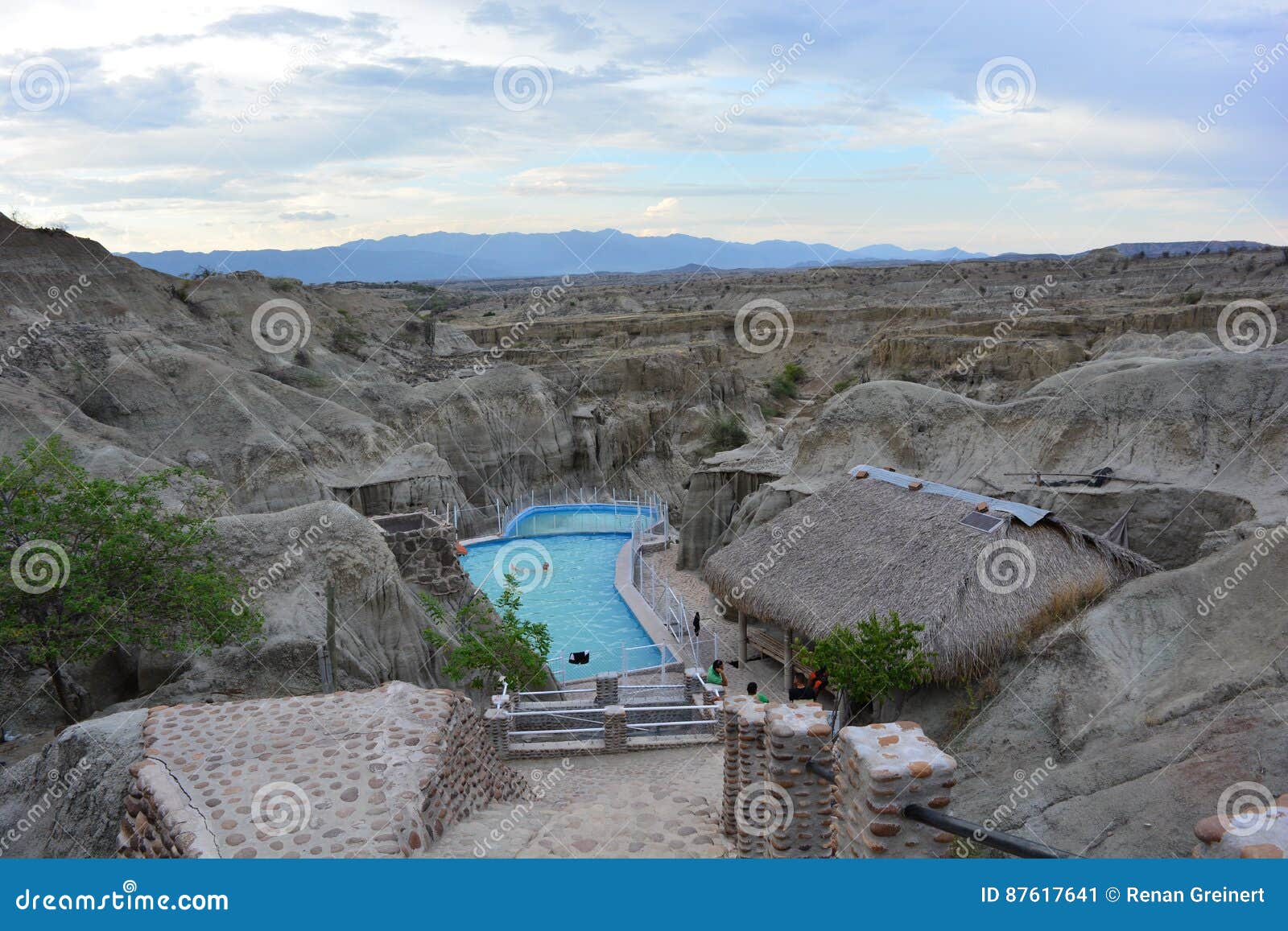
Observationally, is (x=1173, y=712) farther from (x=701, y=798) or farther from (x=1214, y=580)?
(x=701, y=798)

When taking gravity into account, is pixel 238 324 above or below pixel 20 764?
above

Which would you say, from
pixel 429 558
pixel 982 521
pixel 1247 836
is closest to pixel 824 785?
pixel 1247 836

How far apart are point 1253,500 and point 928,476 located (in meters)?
9.03

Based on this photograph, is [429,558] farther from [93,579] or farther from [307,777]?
[307,777]

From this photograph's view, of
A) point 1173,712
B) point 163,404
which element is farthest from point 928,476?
point 163,404

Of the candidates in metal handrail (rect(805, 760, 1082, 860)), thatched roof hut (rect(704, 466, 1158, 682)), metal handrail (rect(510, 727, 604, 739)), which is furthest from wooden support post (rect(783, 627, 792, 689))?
metal handrail (rect(805, 760, 1082, 860))

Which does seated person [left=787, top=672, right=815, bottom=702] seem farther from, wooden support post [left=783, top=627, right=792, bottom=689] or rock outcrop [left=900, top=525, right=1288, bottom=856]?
rock outcrop [left=900, top=525, right=1288, bottom=856]

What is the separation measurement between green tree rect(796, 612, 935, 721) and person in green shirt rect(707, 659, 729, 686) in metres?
4.62

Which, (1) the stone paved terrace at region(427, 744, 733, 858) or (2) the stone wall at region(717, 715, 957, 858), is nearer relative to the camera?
(2) the stone wall at region(717, 715, 957, 858)

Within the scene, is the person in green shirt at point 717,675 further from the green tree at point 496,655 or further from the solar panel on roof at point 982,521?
the solar panel on roof at point 982,521

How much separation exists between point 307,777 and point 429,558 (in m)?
12.6

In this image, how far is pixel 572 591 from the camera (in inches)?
1143

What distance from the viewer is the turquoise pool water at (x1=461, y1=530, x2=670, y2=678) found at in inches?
900

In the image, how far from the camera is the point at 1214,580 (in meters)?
12.8
